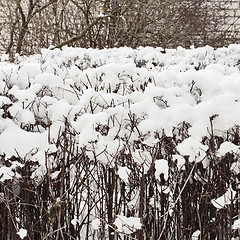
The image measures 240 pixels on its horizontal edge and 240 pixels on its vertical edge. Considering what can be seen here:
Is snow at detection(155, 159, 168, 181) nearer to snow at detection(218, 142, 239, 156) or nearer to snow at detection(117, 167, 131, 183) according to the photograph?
snow at detection(117, 167, 131, 183)

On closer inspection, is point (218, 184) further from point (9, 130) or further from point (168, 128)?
point (9, 130)

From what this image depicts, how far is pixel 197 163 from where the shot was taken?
2129mm

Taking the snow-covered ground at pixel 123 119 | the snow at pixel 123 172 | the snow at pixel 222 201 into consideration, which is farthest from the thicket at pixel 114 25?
the snow at pixel 222 201

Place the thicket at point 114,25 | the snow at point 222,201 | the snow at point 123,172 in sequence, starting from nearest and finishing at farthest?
the snow at point 222,201, the snow at point 123,172, the thicket at point 114,25

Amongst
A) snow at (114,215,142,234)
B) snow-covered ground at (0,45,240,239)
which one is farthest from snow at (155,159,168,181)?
snow at (114,215,142,234)

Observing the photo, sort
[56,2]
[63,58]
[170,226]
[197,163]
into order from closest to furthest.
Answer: [197,163] < [170,226] < [63,58] < [56,2]

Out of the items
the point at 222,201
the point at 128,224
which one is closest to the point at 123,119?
the point at 128,224

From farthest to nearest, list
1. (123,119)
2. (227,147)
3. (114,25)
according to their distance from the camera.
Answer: (114,25) < (123,119) < (227,147)

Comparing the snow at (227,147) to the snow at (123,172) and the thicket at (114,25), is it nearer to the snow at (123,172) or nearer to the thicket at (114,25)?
the snow at (123,172)

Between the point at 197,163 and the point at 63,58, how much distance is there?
364 cm

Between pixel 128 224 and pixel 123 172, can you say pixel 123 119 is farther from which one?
pixel 128 224

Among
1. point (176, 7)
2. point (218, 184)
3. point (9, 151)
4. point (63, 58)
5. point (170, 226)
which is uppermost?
point (176, 7)

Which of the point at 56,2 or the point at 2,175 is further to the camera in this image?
the point at 56,2

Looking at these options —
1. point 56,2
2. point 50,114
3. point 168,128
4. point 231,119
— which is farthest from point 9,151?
point 56,2
